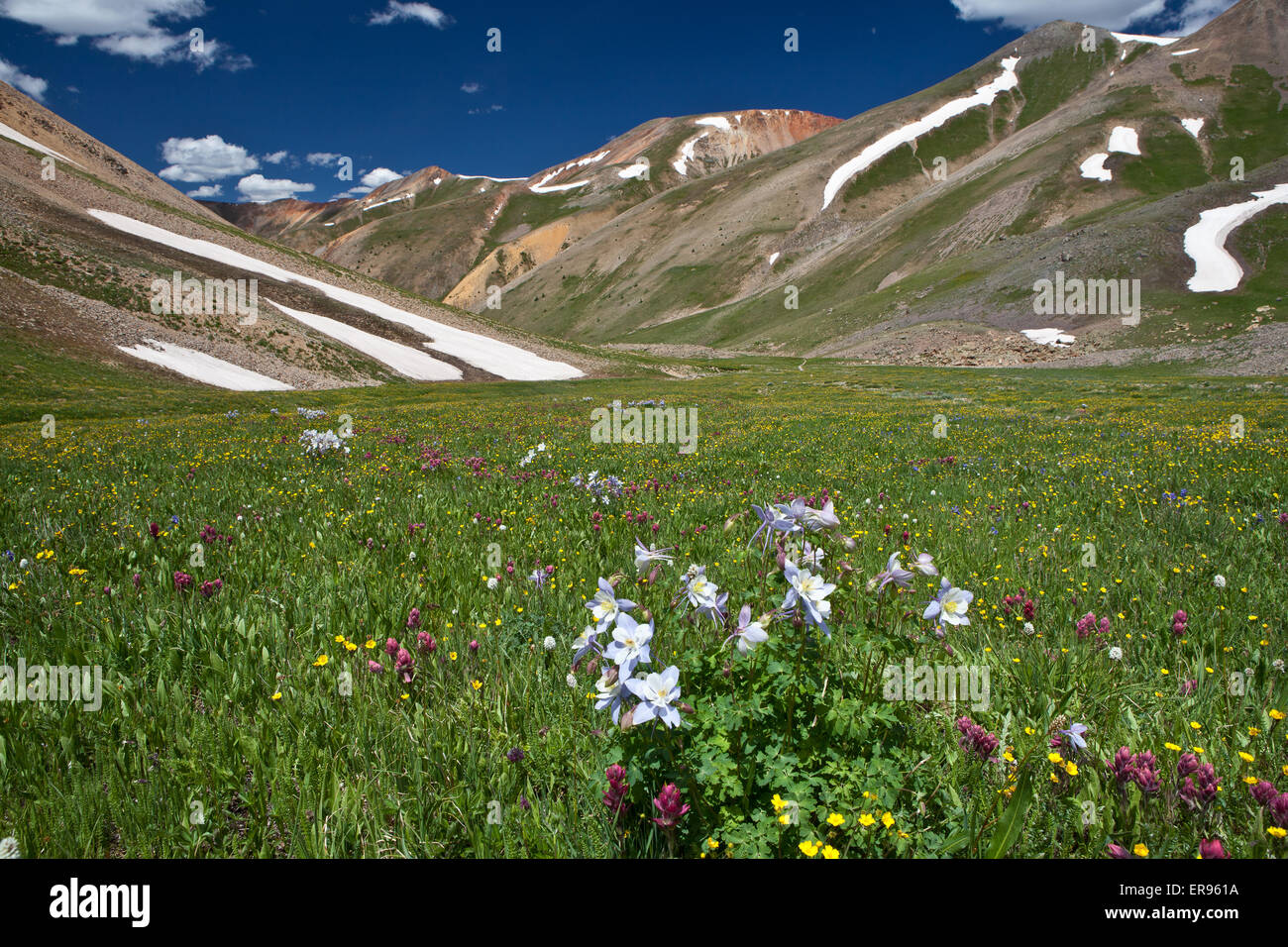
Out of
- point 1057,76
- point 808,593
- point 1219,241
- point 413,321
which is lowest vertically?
point 808,593

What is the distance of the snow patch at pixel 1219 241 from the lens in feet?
215

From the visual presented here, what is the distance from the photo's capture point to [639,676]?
231 cm

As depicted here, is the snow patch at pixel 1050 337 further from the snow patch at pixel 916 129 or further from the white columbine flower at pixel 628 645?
the snow patch at pixel 916 129

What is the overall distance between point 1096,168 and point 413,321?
111914mm

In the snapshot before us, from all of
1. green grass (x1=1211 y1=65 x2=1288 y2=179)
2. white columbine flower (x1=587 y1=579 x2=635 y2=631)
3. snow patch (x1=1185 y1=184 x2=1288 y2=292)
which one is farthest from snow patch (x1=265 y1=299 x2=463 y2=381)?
green grass (x1=1211 y1=65 x2=1288 y2=179)

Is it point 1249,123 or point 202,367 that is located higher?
point 1249,123

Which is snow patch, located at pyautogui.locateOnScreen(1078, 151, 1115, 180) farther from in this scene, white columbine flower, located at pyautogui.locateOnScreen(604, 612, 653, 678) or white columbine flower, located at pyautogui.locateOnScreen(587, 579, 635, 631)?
white columbine flower, located at pyautogui.locateOnScreen(604, 612, 653, 678)

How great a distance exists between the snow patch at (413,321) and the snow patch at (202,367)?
1670cm

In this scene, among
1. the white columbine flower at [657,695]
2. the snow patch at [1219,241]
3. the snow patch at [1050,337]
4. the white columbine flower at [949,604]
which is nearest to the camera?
the white columbine flower at [657,695]

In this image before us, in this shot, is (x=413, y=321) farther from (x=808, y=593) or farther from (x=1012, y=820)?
(x=1012, y=820)

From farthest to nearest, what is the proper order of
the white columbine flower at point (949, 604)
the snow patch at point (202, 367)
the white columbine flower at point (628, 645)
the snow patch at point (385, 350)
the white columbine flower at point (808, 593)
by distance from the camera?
the snow patch at point (385, 350), the snow patch at point (202, 367), the white columbine flower at point (949, 604), the white columbine flower at point (808, 593), the white columbine flower at point (628, 645)

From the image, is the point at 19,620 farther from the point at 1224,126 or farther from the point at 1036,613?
the point at 1224,126

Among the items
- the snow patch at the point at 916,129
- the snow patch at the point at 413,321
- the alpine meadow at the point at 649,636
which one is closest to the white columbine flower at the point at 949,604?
the alpine meadow at the point at 649,636

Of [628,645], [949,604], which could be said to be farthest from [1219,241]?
[628,645]
